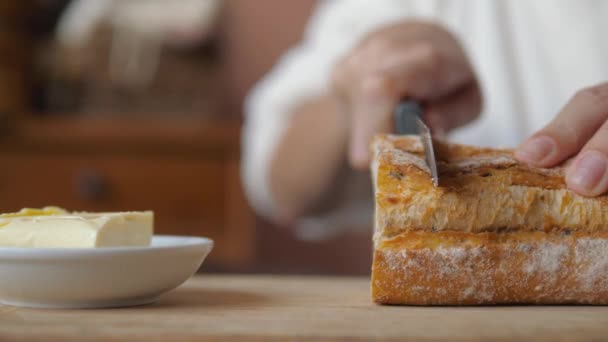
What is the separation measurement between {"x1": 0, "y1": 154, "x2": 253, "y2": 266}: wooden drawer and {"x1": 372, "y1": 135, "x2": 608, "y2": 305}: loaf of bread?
6.00 ft

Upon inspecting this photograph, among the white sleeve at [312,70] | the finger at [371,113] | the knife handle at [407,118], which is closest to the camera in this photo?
the knife handle at [407,118]

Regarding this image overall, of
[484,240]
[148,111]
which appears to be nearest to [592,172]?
[484,240]

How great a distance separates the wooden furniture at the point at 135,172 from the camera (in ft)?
8.22

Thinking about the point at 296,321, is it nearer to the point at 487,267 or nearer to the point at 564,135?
the point at 487,267

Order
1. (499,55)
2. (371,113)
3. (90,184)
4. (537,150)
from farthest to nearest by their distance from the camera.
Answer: (90,184)
(499,55)
(371,113)
(537,150)

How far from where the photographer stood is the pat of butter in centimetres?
68

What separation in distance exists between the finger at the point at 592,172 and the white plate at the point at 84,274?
0.35m

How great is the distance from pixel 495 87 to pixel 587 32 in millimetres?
244

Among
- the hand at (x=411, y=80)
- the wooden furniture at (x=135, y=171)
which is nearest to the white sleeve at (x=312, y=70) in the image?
the hand at (x=411, y=80)

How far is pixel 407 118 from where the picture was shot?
41.6 inches

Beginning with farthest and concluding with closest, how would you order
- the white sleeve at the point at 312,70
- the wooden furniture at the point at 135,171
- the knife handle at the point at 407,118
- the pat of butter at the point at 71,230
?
the wooden furniture at the point at 135,171
the white sleeve at the point at 312,70
the knife handle at the point at 407,118
the pat of butter at the point at 71,230

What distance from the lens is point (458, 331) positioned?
564 mm

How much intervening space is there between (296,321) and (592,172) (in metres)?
0.31

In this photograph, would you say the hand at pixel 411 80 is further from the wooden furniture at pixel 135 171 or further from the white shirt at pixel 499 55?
the wooden furniture at pixel 135 171
